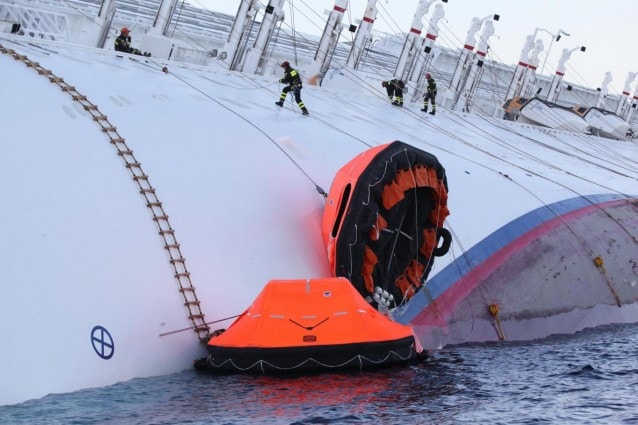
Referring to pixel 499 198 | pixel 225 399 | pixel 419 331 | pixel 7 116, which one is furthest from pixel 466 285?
pixel 7 116

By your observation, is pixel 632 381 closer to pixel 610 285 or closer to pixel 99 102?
pixel 610 285

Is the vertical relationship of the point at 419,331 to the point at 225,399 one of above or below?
above

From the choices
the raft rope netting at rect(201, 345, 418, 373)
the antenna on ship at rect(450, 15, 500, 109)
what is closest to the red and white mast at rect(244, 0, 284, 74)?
the antenna on ship at rect(450, 15, 500, 109)

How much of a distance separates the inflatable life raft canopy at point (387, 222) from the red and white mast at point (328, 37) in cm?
1547

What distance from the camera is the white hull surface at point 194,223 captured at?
1085cm

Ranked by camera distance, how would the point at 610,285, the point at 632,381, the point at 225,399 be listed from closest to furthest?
the point at 225,399
the point at 632,381
the point at 610,285

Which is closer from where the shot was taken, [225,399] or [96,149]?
[225,399]

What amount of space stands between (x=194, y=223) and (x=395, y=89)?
17319mm

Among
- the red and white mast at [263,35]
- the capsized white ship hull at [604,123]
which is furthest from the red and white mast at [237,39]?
the capsized white ship hull at [604,123]

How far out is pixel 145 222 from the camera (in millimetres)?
12242

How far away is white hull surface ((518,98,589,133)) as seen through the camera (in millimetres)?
40156

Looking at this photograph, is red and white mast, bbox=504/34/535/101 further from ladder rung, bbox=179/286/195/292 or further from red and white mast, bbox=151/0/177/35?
ladder rung, bbox=179/286/195/292

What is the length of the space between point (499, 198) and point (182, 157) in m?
6.01

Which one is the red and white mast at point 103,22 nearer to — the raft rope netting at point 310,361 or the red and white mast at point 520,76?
the raft rope netting at point 310,361
